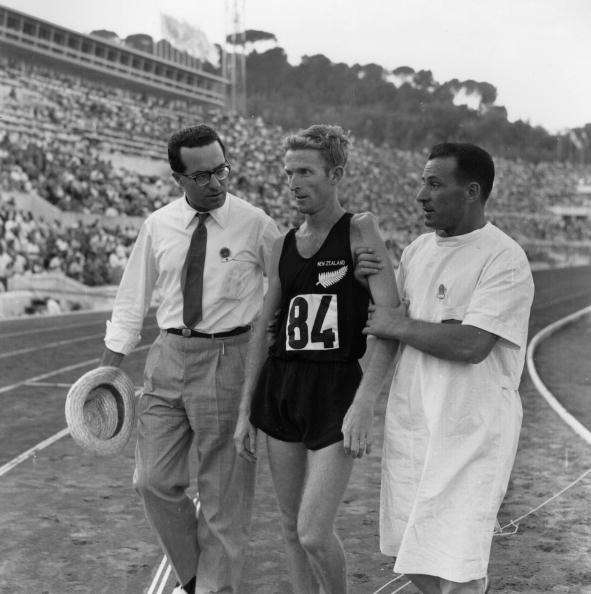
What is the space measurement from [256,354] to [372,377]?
553mm

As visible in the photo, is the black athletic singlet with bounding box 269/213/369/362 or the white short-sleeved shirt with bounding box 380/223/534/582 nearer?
the white short-sleeved shirt with bounding box 380/223/534/582

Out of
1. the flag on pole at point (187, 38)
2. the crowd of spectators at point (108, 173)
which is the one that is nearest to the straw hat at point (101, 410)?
the crowd of spectators at point (108, 173)

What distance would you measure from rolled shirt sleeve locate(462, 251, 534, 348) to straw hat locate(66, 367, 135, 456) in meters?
1.70

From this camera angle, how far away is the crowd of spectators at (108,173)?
923 inches

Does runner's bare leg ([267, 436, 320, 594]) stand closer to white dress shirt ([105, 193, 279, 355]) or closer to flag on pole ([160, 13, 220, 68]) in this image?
white dress shirt ([105, 193, 279, 355])

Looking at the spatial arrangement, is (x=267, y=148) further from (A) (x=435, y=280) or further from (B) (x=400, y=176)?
(A) (x=435, y=280)

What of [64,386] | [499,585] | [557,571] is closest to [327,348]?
[499,585]

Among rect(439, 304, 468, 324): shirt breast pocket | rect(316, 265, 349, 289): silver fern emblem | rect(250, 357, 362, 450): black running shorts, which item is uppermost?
rect(316, 265, 349, 289): silver fern emblem

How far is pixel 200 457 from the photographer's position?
156 inches

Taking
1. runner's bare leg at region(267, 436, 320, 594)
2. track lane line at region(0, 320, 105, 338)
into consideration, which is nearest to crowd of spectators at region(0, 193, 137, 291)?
track lane line at region(0, 320, 105, 338)

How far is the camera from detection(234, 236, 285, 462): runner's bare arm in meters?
3.51

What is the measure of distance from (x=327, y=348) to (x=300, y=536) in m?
0.66

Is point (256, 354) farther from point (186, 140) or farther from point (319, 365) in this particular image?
point (186, 140)

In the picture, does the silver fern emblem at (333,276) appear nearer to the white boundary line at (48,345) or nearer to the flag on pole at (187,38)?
the white boundary line at (48,345)
